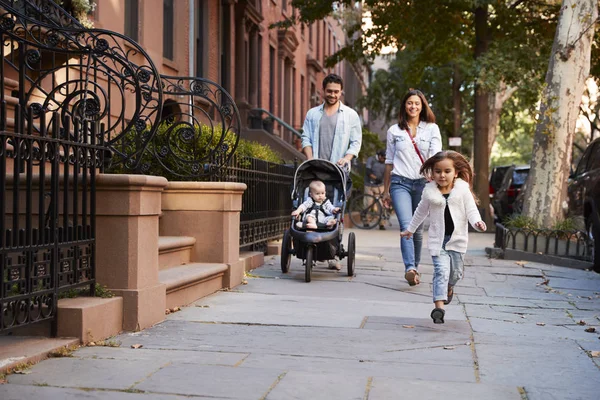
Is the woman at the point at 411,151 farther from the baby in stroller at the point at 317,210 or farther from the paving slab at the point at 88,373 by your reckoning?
the paving slab at the point at 88,373

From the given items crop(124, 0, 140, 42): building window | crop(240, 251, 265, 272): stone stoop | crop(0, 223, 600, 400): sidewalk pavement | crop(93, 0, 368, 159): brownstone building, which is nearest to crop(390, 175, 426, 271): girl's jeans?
crop(0, 223, 600, 400): sidewalk pavement

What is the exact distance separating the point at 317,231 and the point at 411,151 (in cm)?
125

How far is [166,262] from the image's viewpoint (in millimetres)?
7703

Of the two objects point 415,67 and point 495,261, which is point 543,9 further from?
point 495,261

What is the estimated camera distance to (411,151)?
916 cm

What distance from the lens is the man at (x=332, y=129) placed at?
10.0 metres

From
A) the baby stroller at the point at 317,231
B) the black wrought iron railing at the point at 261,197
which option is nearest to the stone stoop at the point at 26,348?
the black wrought iron railing at the point at 261,197

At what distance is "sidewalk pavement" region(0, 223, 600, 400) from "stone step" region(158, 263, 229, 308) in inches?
5.3

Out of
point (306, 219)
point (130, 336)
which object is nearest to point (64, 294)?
point (130, 336)

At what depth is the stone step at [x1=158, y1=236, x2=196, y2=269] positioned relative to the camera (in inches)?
298

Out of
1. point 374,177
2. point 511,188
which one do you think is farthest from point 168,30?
point 511,188

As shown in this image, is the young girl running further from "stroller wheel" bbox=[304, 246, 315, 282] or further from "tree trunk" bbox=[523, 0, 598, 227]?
"tree trunk" bbox=[523, 0, 598, 227]

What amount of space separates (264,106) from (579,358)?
23512mm

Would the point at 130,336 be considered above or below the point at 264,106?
below
